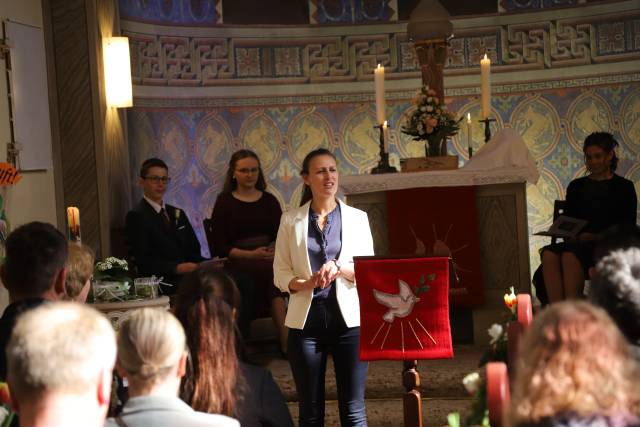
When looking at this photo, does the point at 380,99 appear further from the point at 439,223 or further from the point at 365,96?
the point at 365,96

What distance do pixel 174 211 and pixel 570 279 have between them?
2.42 metres

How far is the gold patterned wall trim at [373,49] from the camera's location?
8.38m

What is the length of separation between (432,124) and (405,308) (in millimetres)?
2522

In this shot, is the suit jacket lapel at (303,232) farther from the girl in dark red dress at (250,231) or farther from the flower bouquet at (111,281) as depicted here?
the girl in dark red dress at (250,231)

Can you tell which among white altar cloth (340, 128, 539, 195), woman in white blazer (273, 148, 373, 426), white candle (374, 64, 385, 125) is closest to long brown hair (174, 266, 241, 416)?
woman in white blazer (273, 148, 373, 426)

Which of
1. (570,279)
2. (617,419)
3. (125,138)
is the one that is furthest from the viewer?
(125,138)

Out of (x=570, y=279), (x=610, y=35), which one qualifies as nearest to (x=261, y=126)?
(x=610, y=35)

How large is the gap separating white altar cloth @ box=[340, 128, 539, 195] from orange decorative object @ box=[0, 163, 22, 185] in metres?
1.83

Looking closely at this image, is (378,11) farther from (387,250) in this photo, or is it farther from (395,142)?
(387,250)

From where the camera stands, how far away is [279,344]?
6.40 m

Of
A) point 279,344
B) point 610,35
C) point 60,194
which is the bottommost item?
point 279,344

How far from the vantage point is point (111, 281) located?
225 inches

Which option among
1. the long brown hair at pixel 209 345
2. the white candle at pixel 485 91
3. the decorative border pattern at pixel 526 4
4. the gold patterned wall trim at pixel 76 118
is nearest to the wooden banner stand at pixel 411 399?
the long brown hair at pixel 209 345

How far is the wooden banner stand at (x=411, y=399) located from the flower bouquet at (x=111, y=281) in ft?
5.90
